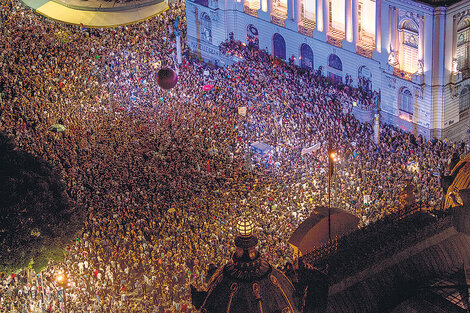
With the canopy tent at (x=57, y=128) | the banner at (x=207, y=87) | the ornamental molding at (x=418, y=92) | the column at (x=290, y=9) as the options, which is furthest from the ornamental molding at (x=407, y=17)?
the canopy tent at (x=57, y=128)

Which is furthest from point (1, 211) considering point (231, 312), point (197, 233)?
point (231, 312)

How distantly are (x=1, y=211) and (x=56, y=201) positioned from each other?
3365 mm

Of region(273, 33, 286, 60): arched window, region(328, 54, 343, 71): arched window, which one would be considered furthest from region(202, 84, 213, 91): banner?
region(273, 33, 286, 60): arched window

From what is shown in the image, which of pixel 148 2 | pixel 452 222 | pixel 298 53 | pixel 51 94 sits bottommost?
pixel 452 222

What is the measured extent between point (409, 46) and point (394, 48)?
120 cm

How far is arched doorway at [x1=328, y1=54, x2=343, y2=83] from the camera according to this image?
72581mm

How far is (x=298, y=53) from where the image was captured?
250 ft

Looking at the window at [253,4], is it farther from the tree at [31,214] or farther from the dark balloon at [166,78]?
the tree at [31,214]

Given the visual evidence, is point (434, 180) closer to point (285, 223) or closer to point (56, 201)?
point (285, 223)

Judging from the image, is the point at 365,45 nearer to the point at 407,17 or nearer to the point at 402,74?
the point at 402,74

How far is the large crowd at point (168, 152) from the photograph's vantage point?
146 ft

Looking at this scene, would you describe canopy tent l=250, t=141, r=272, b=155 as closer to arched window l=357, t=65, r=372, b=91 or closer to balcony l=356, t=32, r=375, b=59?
arched window l=357, t=65, r=372, b=91

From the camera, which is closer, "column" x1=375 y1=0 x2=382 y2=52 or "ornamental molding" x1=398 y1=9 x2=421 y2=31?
"ornamental molding" x1=398 y1=9 x2=421 y2=31

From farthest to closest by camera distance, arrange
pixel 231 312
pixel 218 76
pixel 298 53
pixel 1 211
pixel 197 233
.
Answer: pixel 298 53, pixel 218 76, pixel 197 233, pixel 1 211, pixel 231 312
